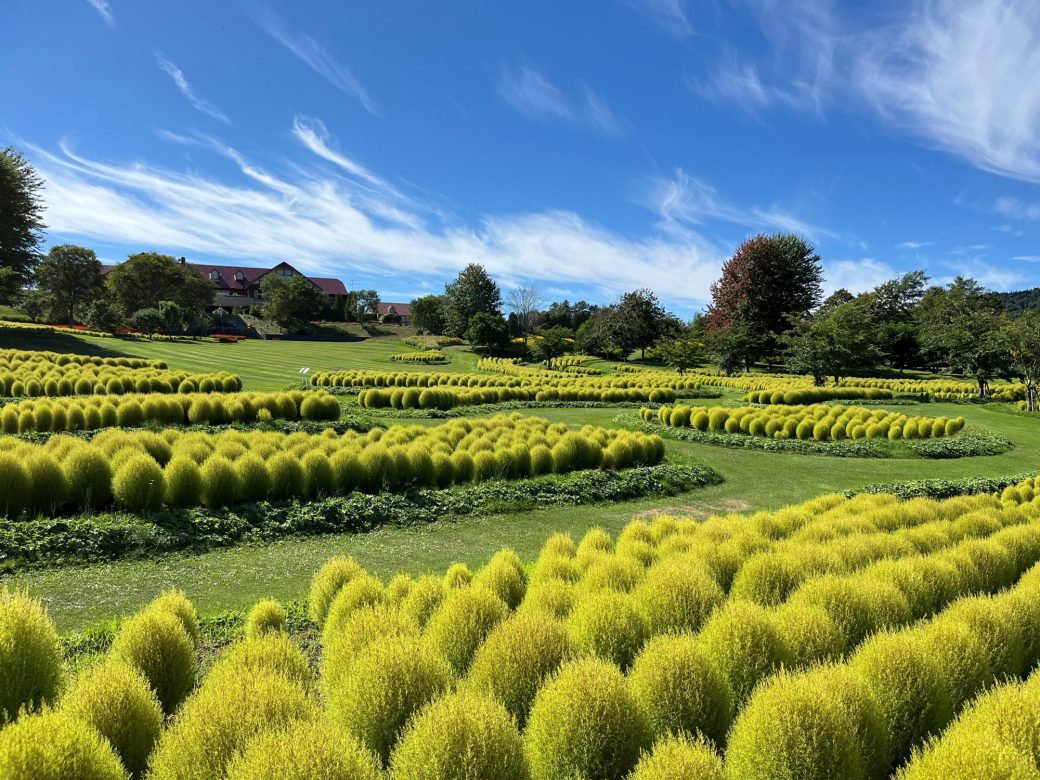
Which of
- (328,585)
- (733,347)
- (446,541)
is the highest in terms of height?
(733,347)

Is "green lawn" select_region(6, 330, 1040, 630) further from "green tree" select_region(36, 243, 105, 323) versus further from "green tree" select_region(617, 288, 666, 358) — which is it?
"green tree" select_region(36, 243, 105, 323)

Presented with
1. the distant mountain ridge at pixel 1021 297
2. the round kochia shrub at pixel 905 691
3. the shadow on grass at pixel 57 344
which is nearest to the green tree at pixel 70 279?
the shadow on grass at pixel 57 344

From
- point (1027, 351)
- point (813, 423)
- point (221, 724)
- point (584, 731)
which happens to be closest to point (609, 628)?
point (584, 731)

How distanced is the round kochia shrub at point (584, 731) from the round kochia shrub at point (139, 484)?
27.8 feet

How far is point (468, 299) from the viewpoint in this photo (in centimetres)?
8688

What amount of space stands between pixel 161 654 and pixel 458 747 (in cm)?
265

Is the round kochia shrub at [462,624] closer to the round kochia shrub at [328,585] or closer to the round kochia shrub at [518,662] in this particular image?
the round kochia shrub at [518,662]

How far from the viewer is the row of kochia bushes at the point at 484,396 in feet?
78.5

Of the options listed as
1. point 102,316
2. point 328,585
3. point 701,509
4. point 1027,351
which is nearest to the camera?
point 328,585

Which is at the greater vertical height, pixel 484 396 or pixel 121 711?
pixel 484 396

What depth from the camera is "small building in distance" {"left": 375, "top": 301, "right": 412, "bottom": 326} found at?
11294 cm

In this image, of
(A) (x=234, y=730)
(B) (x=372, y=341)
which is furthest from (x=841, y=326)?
(B) (x=372, y=341)

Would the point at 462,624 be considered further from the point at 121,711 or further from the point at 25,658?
the point at 25,658

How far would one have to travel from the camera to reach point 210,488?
959 centimetres
